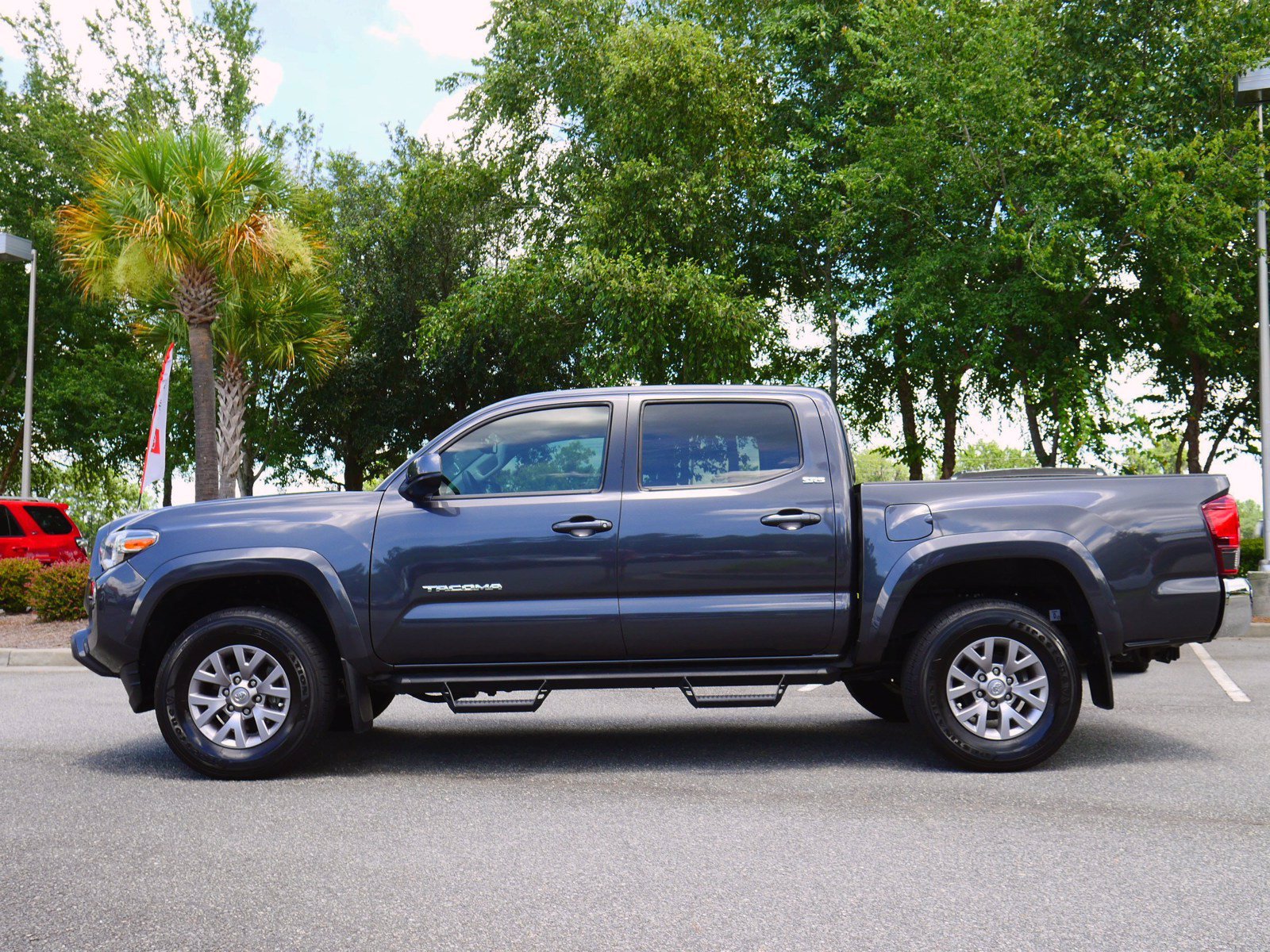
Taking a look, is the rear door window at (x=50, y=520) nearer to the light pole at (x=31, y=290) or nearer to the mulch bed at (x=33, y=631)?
the mulch bed at (x=33, y=631)

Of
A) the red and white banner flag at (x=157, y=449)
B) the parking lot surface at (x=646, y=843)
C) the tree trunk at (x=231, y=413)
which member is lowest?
the parking lot surface at (x=646, y=843)

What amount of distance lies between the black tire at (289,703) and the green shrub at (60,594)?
960cm

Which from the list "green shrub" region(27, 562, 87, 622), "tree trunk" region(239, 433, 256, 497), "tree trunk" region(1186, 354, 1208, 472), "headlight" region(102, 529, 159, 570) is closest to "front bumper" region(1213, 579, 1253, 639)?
"headlight" region(102, 529, 159, 570)

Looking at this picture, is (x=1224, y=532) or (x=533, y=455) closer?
(x=1224, y=532)

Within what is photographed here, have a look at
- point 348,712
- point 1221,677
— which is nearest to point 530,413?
point 348,712

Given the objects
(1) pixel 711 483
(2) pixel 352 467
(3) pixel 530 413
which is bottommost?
(1) pixel 711 483

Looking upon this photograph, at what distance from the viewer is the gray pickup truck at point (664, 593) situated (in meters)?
6.23

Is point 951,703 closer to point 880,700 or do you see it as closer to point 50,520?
point 880,700

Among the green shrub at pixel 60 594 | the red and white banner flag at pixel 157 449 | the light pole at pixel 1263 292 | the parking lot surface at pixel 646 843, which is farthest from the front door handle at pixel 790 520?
the light pole at pixel 1263 292

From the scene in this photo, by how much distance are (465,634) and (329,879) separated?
1891 millimetres

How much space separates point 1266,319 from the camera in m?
16.1

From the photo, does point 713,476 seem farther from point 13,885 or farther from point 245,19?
point 245,19

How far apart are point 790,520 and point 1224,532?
232 centimetres

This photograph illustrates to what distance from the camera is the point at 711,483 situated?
6.43 meters
